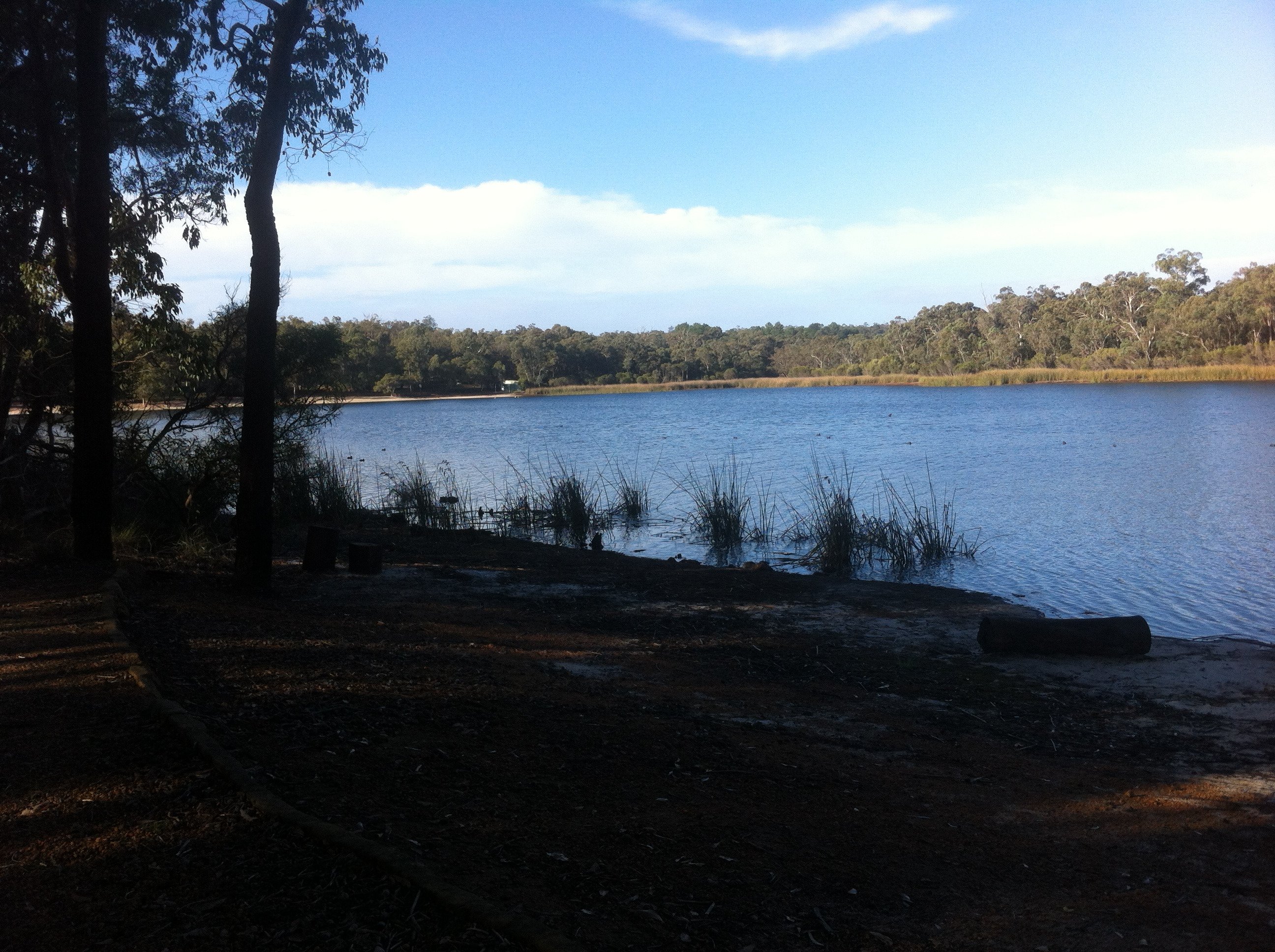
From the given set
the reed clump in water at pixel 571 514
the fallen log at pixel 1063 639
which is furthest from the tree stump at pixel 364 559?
the fallen log at pixel 1063 639

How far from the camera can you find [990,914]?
3.22 m

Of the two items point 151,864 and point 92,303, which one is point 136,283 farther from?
point 151,864

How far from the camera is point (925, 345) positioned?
320 ft

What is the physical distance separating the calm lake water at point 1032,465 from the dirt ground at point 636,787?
3.93 metres

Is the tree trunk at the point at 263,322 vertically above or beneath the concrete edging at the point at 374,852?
above

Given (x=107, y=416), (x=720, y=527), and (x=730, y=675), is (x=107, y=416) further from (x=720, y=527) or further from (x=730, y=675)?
(x=720, y=527)

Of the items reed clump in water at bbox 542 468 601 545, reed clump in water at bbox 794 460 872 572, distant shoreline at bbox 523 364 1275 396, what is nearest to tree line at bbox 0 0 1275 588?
reed clump in water at bbox 542 468 601 545

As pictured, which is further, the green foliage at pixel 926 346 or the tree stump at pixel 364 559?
the green foliage at pixel 926 346

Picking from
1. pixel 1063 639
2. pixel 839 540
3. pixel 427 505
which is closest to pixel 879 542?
pixel 839 540

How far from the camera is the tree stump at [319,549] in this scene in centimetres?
948

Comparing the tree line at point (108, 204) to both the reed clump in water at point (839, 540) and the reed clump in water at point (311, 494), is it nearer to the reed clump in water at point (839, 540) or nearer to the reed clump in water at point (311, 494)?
the reed clump in water at point (311, 494)

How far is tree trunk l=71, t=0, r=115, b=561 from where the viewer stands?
781 cm

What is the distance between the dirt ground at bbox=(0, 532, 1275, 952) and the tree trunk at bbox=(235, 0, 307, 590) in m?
0.64

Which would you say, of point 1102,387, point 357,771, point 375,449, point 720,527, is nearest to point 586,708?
point 357,771
